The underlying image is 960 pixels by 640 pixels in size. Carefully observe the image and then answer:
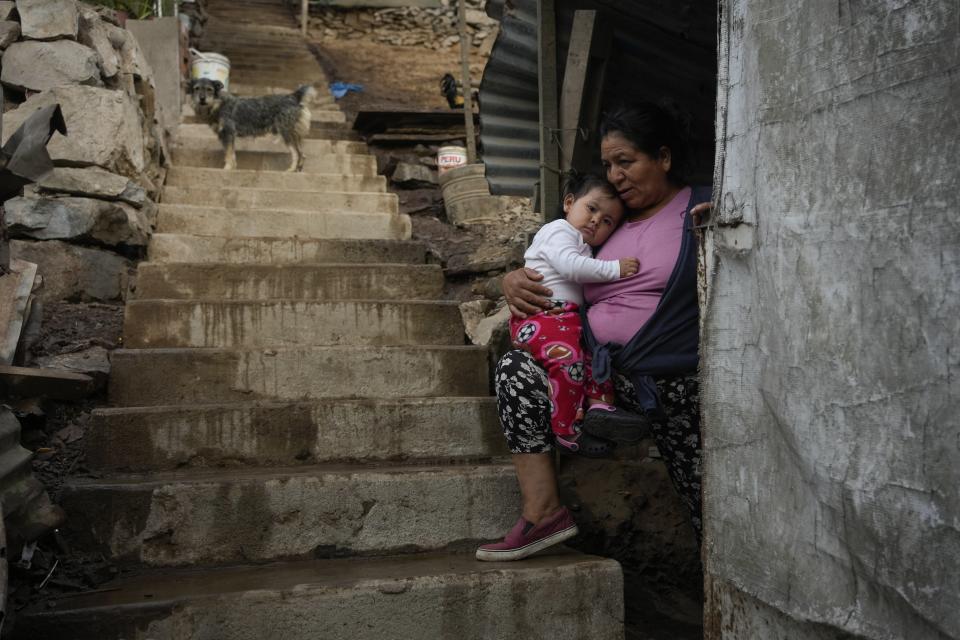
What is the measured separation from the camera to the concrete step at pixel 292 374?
10.6ft

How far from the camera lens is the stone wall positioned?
4109mm

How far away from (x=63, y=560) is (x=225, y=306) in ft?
5.23

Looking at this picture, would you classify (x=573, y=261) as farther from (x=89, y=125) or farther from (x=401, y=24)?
(x=401, y=24)

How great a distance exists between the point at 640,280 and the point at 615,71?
1.53 meters

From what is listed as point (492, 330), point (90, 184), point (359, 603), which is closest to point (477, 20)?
point (90, 184)

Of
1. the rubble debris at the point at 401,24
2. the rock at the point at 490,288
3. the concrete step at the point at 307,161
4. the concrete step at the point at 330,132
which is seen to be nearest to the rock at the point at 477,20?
the rubble debris at the point at 401,24

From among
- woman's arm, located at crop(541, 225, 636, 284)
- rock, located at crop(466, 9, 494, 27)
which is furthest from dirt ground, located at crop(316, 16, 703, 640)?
rock, located at crop(466, 9, 494, 27)

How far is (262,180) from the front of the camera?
5875mm

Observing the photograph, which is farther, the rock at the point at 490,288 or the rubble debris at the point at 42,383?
the rock at the point at 490,288

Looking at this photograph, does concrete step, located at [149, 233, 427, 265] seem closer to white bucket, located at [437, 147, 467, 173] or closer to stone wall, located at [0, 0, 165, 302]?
stone wall, located at [0, 0, 165, 302]

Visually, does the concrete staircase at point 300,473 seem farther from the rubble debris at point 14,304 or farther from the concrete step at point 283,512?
the rubble debris at point 14,304

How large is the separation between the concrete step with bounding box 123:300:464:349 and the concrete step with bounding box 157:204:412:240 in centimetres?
116

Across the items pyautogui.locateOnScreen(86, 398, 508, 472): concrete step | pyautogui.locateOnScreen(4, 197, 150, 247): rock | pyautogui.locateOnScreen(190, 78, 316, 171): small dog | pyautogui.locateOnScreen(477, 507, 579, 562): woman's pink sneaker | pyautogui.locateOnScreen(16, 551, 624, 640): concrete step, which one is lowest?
pyautogui.locateOnScreen(16, 551, 624, 640): concrete step

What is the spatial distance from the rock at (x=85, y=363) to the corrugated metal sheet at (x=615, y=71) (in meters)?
2.14
